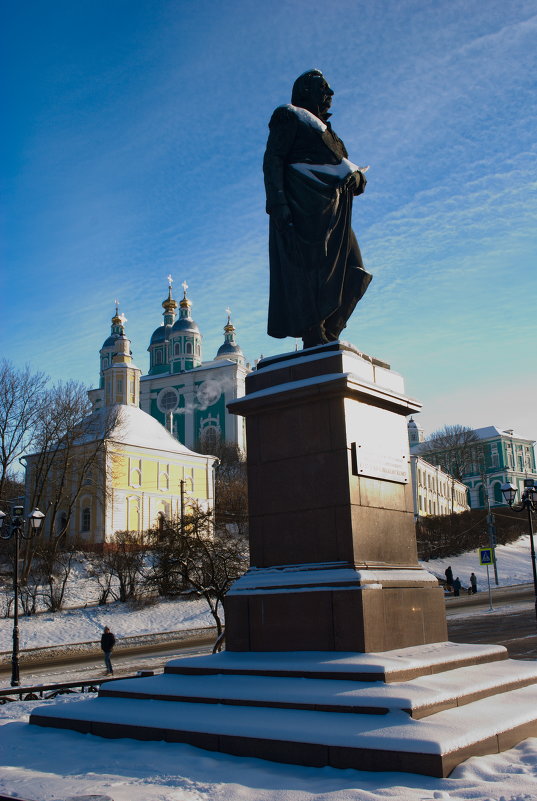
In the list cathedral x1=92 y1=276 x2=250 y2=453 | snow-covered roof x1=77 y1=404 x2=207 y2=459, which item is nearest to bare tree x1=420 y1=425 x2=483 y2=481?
cathedral x1=92 y1=276 x2=250 y2=453

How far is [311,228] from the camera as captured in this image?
847cm

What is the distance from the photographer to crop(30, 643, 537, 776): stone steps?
15.4 feet

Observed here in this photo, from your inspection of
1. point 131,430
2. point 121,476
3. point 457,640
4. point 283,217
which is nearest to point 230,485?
point 131,430

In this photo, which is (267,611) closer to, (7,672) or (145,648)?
(7,672)

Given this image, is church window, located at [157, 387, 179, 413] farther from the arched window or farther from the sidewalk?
the sidewalk

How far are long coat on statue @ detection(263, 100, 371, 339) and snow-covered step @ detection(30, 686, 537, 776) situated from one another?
14.0 ft

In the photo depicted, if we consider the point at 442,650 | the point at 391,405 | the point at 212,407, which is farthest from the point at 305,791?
the point at 212,407

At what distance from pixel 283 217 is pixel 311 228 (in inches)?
14.0

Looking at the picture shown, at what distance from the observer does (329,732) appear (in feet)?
16.2

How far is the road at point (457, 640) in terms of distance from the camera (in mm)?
18180

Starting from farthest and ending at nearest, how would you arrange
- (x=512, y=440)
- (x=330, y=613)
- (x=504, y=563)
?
1. (x=512, y=440)
2. (x=504, y=563)
3. (x=330, y=613)

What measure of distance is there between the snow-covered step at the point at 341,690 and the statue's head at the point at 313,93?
6.35m

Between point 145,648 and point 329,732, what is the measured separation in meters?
22.9

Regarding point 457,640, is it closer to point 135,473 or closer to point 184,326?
point 135,473
